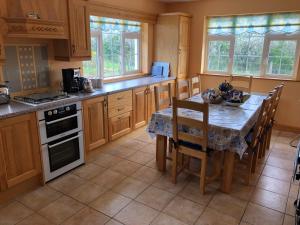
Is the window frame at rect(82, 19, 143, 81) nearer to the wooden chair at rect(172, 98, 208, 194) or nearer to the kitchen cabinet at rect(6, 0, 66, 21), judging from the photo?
the kitchen cabinet at rect(6, 0, 66, 21)

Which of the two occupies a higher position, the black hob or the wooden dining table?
the black hob

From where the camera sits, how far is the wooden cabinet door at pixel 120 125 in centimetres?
342

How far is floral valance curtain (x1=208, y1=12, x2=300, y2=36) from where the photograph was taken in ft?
13.0

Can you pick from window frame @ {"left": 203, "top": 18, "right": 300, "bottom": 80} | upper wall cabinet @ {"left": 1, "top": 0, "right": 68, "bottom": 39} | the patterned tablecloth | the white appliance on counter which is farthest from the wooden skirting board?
upper wall cabinet @ {"left": 1, "top": 0, "right": 68, "bottom": 39}

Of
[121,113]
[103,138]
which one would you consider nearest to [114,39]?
[121,113]

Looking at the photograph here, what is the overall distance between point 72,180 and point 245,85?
339 centimetres

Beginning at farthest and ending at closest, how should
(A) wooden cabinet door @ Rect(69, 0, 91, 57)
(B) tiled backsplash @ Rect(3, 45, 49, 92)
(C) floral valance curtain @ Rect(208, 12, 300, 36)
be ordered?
(C) floral valance curtain @ Rect(208, 12, 300, 36) → (A) wooden cabinet door @ Rect(69, 0, 91, 57) → (B) tiled backsplash @ Rect(3, 45, 49, 92)

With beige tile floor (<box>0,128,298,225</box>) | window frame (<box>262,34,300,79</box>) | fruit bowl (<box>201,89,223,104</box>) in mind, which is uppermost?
window frame (<box>262,34,300,79</box>)

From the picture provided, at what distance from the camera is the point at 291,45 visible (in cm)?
406

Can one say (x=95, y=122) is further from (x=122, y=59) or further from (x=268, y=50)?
(x=268, y=50)

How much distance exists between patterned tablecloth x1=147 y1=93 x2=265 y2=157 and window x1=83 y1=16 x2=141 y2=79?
5.70 ft

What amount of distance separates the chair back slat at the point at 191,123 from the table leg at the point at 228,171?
0.28 metres

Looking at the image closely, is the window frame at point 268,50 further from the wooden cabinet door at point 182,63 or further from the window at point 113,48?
the window at point 113,48

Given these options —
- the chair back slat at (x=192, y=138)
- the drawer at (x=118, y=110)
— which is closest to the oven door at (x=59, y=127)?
the drawer at (x=118, y=110)
